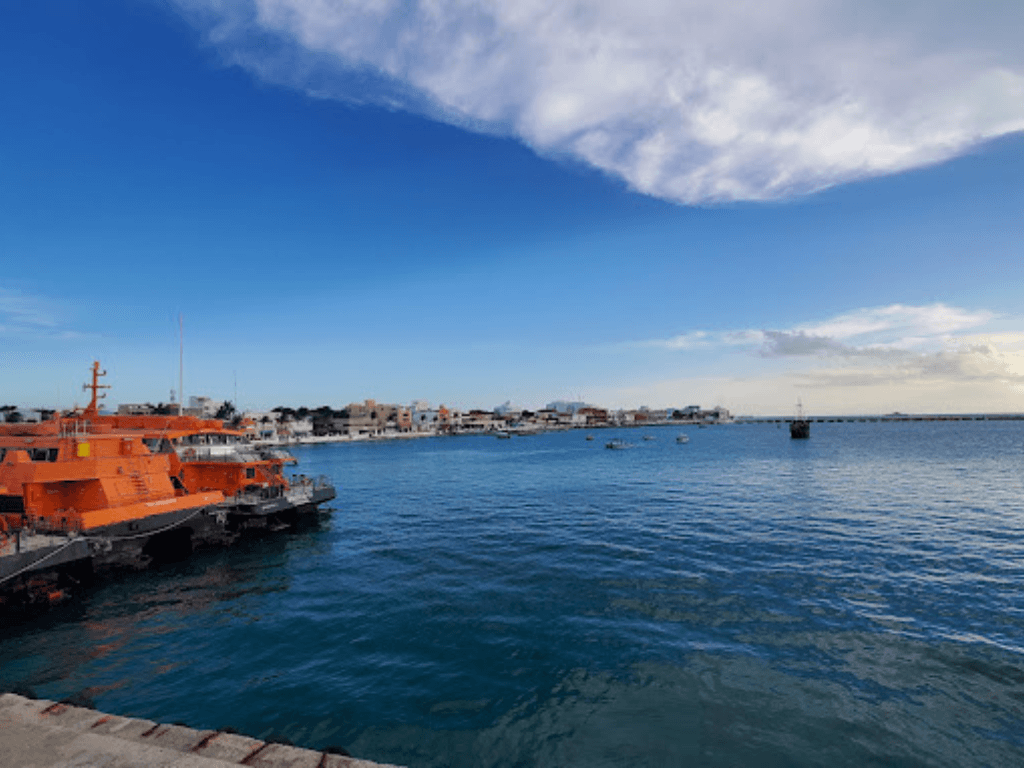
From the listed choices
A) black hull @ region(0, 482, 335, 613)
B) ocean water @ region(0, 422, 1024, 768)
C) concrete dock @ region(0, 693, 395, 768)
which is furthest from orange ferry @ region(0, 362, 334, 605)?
concrete dock @ region(0, 693, 395, 768)

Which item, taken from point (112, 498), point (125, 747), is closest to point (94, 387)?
point (112, 498)

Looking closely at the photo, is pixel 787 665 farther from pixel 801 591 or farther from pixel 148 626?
pixel 148 626

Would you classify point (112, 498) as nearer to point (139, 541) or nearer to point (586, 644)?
point (139, 541)

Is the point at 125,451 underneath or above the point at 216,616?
above

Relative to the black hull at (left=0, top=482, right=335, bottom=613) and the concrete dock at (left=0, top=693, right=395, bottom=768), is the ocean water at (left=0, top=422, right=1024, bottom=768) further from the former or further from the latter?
the concrete dock at (left=0, top=693, right=395, bottom=768)

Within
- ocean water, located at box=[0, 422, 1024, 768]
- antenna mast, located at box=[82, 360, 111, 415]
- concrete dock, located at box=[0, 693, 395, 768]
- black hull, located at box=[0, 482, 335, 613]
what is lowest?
ocean water, located at box=[0, 422, 1024, 768]

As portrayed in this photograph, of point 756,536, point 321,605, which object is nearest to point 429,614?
point 321,605

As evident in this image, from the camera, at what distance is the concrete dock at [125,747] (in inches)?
270

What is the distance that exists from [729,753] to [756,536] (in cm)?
2020

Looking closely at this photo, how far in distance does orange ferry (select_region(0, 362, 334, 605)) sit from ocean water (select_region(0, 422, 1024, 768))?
1800 mm

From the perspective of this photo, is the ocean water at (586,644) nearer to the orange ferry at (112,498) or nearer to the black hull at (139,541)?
the black hull at (139,541)

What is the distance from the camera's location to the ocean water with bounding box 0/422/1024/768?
10422 millimetres

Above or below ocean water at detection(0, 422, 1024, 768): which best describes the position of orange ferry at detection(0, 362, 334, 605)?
above

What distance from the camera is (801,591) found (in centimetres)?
1856
